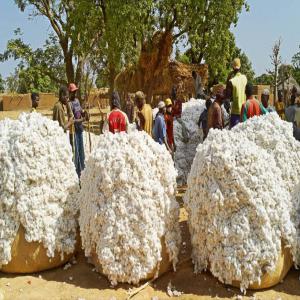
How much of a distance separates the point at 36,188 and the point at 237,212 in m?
1.97

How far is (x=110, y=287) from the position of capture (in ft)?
12.6

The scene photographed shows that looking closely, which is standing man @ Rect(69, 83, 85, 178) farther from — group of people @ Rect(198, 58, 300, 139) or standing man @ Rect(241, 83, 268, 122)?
standing man @ Rect(241, 83, 268, 122)

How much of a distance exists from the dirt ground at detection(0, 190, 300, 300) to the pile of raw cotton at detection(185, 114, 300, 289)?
135mm

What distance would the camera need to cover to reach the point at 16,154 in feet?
13.7

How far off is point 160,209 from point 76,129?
11.4ft

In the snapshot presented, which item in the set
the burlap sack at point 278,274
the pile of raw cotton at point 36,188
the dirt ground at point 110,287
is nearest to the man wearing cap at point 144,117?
the pile of raw cotton at point 36,188

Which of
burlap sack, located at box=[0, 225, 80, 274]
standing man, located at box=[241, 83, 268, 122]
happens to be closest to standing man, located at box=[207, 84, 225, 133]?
standing man, located at box=[241, 83, 268, 122]

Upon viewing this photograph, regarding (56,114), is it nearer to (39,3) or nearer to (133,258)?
(133,258)

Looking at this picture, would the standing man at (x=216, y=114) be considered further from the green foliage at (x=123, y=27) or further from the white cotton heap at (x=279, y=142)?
the green foliage at (x=123, y=27)

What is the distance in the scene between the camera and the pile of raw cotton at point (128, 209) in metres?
3.81

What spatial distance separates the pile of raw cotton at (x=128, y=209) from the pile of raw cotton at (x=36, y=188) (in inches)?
10.5

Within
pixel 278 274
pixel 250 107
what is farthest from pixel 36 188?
pixel 250 107

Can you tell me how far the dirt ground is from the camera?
3699mm

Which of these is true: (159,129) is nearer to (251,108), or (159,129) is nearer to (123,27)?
(251,108)
